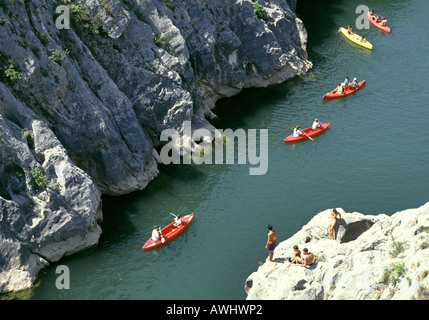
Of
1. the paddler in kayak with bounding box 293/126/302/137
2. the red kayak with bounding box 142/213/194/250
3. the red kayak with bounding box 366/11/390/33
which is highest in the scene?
the red kayak with bounding box 142/213/194/250

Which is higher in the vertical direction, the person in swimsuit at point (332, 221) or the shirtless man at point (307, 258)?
the shirtless man at point (307, 258)

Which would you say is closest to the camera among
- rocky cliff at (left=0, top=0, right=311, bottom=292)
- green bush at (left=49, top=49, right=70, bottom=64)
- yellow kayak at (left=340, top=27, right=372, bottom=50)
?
rocky cliff at (left=0, top=0, right=311, bottom=292)

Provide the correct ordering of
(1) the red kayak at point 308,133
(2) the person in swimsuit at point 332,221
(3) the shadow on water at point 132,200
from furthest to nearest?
(1) the red kayak at point 308,133 < (3) the shadow on water at point 132,200 < (2) the person in swimsuit at point 332,221

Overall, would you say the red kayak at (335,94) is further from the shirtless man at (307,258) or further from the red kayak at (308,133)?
the shirtless man at (307,258)

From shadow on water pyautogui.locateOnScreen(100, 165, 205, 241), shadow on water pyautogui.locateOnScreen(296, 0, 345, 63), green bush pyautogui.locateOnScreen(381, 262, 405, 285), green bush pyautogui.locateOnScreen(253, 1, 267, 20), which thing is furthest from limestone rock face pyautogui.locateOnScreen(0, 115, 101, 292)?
shadow on water pyautogui.locateOnScreen(296, 0, 345, 63)

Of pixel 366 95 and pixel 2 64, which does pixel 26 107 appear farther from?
pixel 366 95

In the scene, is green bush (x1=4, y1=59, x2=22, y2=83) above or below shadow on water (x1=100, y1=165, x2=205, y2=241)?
above

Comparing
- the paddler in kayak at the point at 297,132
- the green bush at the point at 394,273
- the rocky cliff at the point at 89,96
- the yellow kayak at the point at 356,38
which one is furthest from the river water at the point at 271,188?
the green bush at the point at 394,273

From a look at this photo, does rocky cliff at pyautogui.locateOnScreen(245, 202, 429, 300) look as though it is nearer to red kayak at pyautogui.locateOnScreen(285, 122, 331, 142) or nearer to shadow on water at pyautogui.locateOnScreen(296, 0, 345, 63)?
red kayak at pyautogui.locateOnScreen(285, 122, 331, 142)
